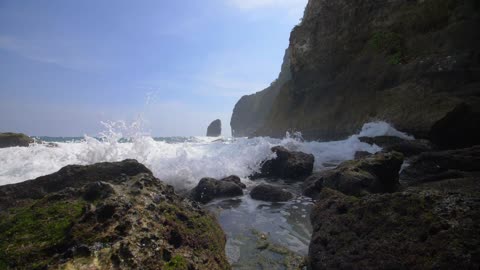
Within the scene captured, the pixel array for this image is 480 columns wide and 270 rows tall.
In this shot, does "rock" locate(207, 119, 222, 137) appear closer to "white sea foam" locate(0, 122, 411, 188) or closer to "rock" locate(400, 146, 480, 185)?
"white sea foam" locate(0, 122, 411, 188)

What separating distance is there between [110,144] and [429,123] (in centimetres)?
1212

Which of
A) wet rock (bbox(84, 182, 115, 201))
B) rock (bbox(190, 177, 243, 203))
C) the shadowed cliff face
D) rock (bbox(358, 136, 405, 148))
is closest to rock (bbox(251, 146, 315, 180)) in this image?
rock (bbox(190, 177, 243, 203))

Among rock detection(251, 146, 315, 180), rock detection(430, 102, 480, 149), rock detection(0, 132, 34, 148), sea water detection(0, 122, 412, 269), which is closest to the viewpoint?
sea water detection(0, 122, 412, 269)

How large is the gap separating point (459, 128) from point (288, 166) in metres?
5.30

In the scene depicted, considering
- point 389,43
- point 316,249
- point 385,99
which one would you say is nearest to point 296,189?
point 316,249

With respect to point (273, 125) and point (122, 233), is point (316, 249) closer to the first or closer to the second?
point (122, 233)

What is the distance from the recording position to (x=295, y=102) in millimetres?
29297

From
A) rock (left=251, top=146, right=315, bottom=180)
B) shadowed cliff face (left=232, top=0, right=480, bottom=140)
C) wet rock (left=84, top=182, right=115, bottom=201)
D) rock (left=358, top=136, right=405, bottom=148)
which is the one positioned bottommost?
rock (left=251, top=146, right=315, bottom=180)

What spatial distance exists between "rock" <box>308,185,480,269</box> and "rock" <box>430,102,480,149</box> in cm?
712

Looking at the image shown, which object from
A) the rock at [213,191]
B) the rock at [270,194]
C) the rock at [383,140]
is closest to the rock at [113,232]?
the rock at [270,194]

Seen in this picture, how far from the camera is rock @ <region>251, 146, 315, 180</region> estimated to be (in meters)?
10.6

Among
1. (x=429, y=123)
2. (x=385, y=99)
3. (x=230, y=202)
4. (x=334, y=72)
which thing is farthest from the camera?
(x=334, y=72)

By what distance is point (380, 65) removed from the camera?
19875mm

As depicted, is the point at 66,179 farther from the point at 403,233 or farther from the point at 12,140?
the point at 12,140
